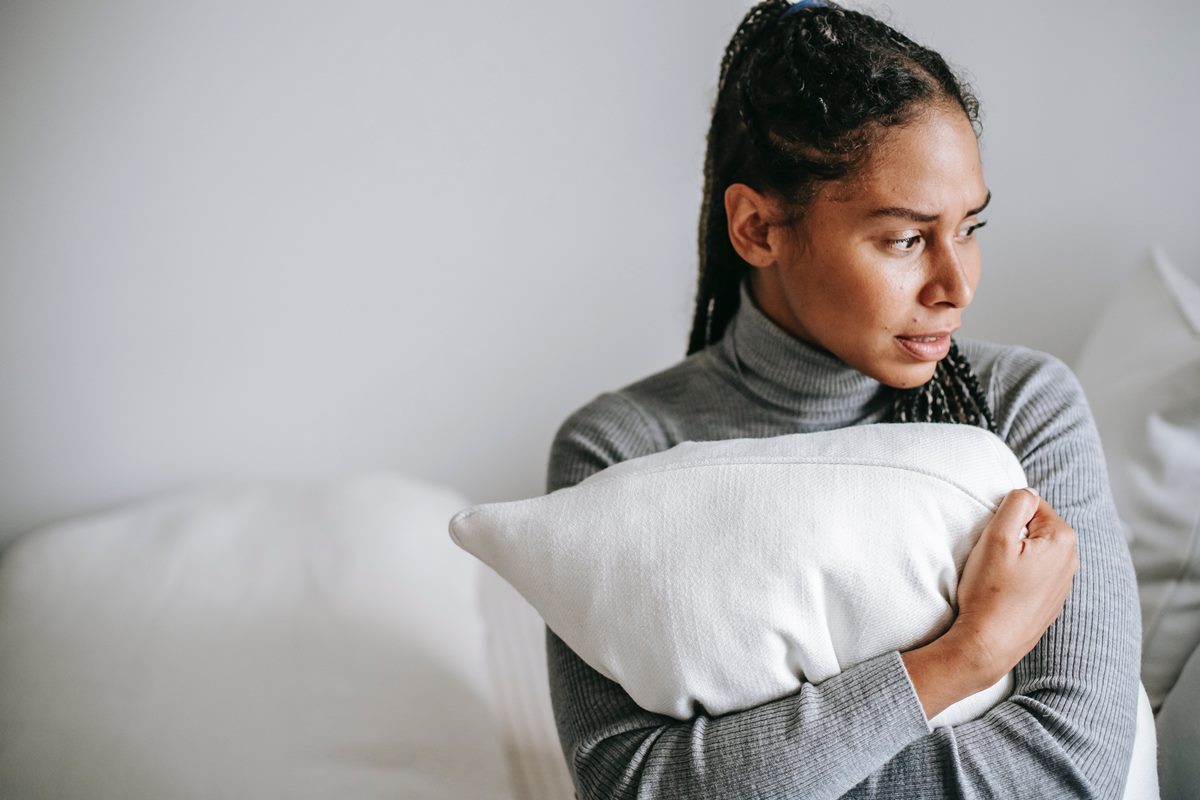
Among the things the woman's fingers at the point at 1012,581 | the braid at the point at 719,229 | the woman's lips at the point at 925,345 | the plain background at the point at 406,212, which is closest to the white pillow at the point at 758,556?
the woman's fingers at the point at 1012,581

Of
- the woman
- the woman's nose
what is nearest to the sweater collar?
the woman

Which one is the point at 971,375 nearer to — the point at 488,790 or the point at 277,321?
the point at 488,790

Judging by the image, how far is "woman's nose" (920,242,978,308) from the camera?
33.2 inches

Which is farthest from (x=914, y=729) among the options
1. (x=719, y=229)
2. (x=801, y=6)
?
(x=801, y=6)

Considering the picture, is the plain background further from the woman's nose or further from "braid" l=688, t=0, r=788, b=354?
the woman's nose

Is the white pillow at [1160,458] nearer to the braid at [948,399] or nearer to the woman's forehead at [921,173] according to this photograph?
the braid at [948,399]

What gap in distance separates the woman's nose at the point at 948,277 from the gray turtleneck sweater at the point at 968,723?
0.38 feet

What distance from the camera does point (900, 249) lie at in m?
0.86

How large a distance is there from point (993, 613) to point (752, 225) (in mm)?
461

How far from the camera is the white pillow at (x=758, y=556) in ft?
2.17

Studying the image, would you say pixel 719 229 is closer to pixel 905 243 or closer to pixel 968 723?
pixel 905 243

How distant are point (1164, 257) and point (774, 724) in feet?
3.08

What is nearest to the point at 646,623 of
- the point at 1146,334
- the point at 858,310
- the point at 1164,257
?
the point at 858,310

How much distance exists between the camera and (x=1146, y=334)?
3.80 feet
